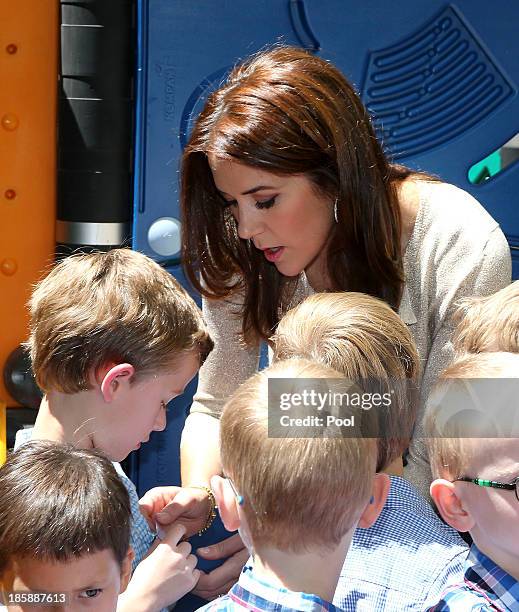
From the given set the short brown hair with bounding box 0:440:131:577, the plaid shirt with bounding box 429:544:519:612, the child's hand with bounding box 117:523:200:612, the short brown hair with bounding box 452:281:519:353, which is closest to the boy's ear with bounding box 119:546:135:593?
the short brown hair with bounding box 0:440:131:577

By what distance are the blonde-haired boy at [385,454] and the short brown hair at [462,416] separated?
60mm

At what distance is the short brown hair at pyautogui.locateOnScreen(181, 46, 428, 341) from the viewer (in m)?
1.55

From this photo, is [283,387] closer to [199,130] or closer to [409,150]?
[199,130]

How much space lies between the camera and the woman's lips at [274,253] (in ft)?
5.44

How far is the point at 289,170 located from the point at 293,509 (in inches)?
27.3

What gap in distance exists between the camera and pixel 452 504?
3.67ft

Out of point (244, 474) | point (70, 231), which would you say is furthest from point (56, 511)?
point (70, 231)

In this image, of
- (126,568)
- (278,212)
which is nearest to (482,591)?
(126,568)

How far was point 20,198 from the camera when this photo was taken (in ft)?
6.56

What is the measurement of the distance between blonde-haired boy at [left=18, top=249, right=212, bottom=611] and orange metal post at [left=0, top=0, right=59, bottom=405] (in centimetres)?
52

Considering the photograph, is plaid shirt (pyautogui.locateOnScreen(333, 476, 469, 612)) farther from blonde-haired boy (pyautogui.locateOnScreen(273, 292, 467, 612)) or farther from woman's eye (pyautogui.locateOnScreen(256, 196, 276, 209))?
woman's eye (pyautogui.locateOnScreen(256, 196, 276, 209))

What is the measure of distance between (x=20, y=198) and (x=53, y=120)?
0.17 meters

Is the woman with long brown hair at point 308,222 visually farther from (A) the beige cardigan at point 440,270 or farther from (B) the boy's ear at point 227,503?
(B) the boy's ear at point 227,503

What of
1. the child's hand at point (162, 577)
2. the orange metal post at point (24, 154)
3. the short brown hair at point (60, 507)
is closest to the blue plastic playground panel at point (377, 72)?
the orange metal post at point (24, 154)
